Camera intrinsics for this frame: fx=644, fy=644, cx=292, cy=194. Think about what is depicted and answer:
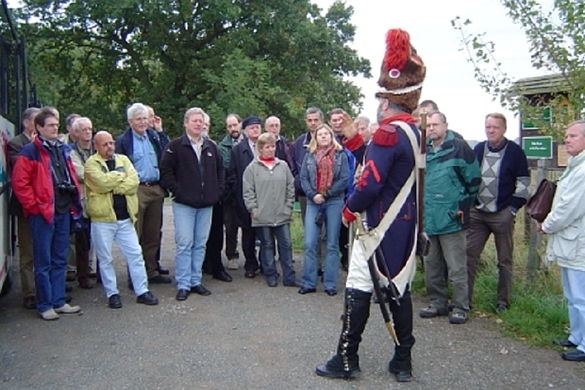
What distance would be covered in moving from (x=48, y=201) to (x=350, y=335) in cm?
322

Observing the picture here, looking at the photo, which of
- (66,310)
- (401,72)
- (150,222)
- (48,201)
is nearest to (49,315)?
(66,310)

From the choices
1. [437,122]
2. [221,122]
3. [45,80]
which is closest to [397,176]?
[437,122]

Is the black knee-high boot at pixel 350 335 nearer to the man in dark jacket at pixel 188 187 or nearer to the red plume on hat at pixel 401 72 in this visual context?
the red plume on hat at pixel 401 72

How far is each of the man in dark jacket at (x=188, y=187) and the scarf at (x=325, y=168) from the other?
1.20 m

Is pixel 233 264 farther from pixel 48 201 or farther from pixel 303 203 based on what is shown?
pixel 48 201

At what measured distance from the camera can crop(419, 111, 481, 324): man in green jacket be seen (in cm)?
623

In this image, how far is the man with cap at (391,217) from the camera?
15.3 feet

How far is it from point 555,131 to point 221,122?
16.5 m

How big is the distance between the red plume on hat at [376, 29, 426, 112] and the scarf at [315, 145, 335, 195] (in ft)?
8.32

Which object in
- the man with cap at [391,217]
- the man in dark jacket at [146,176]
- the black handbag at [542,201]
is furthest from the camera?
the man in dark jacket at [146,176]

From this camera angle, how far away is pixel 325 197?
732 cm

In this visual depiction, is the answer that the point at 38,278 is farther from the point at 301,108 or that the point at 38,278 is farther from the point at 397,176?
the point at 301,108

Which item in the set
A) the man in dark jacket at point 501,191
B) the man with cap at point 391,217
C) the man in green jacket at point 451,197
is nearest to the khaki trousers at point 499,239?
the man in dark jacket at point 501,191

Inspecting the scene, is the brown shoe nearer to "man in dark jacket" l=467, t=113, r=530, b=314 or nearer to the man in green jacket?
the man in green jacket
